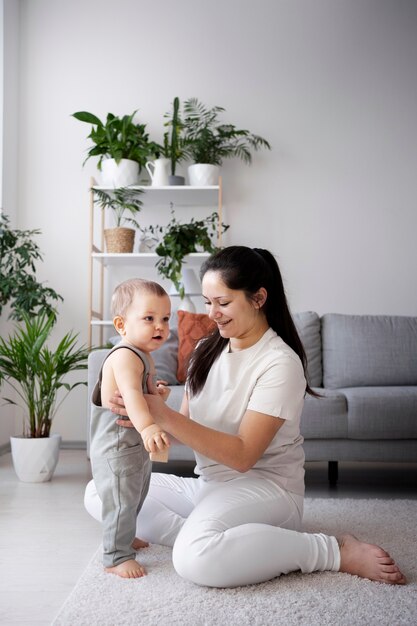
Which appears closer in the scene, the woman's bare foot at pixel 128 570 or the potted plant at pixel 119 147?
the woman's bare foot at pixel 128 570

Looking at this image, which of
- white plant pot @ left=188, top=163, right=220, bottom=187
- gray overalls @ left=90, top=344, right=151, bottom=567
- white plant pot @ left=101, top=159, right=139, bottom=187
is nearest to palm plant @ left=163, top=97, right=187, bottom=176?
white plant pot @ left=188, top=163, right=220, bottom=187

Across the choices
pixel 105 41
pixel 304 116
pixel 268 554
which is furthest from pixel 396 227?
pixel 268 554

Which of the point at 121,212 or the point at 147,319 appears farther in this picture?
the point at 121,212

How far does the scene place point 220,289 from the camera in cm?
173

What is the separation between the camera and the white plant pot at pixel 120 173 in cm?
405

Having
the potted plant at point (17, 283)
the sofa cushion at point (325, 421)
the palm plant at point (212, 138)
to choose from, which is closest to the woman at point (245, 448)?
the sofa cushion at point (325, 421)

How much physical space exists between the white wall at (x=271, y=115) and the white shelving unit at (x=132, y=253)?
0.31 ft

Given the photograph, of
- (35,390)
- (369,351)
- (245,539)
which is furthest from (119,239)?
(245,539)

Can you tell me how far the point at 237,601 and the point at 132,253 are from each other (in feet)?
9.22

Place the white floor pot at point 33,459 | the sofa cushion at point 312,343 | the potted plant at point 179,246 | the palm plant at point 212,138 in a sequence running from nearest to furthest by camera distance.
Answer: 1. the white floor pot at point 33,459
2. the sofa cushion at point 312,343
3. the potted plant at point 179,246
4. the palm plant at point 212,138

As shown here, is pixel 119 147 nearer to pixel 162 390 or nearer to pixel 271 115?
pixel 271 115

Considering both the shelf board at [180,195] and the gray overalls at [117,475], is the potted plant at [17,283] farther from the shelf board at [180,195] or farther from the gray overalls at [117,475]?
the gray overalls at [117,475]

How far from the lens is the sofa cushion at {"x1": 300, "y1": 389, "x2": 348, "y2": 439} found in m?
2.94

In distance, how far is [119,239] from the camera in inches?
160
